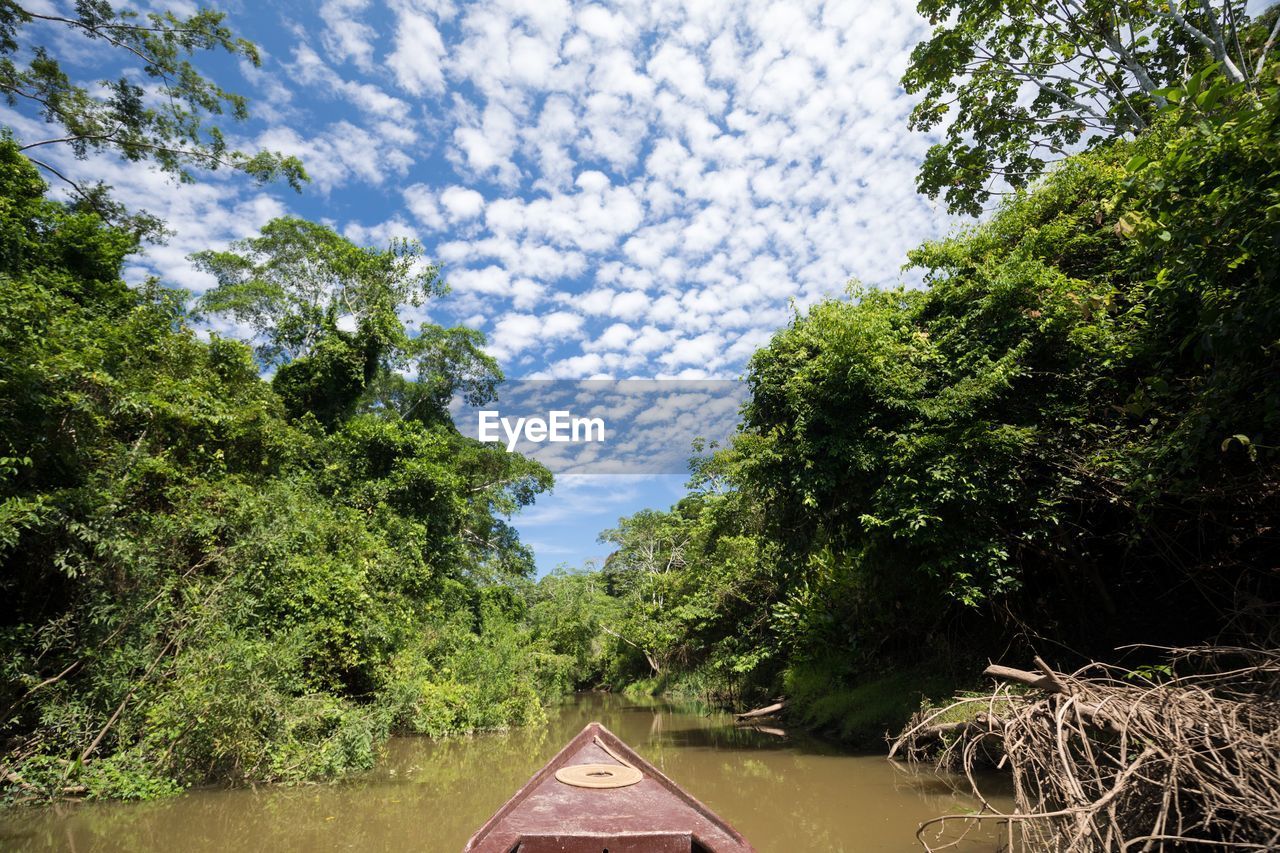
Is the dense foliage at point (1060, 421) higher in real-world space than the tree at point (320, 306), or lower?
lower

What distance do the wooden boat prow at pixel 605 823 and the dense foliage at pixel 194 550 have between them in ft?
15.3

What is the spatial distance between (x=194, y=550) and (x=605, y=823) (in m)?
7.55

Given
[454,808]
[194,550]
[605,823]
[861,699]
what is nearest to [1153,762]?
[605,823]

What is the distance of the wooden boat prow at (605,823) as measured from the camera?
2645mm

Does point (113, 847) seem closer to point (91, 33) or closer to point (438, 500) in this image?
point (438, 500)

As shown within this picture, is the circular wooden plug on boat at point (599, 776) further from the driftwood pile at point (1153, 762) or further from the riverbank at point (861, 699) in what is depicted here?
the riverbank at point (861, 699)

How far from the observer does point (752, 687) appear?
14219 mm

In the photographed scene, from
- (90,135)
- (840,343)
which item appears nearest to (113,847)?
(840,343)

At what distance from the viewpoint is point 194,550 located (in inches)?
313

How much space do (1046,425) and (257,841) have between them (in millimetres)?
8362

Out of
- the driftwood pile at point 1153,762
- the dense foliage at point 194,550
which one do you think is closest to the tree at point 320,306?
Answer: the dense foliage at point 194,550

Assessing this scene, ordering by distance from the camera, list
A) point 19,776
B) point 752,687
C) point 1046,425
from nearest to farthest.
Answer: point 19,776 → point 1046,425 → point 752,687

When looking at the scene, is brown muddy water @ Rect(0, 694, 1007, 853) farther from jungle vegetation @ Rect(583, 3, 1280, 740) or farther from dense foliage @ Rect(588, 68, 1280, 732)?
dense foliage @ Rect(588, 68, 1280, 732)

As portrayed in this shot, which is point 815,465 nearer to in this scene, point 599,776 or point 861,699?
point 861,699
